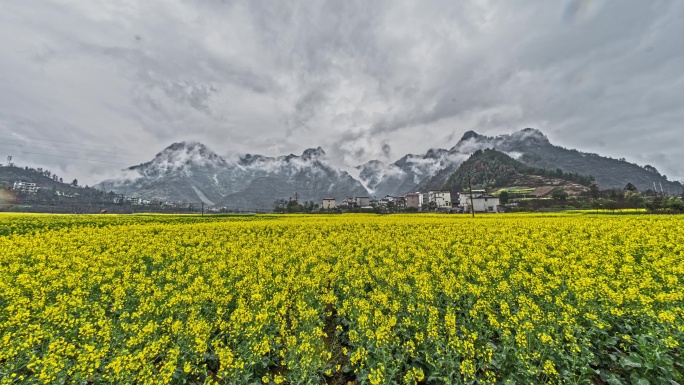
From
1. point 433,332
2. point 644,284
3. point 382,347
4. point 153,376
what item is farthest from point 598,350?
point 153,376

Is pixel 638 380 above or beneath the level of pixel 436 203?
beneath

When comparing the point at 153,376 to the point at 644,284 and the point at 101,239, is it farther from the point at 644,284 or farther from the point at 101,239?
the point at 101,239

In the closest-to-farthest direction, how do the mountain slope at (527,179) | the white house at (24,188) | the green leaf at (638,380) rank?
the green leaf at (638,380), the white house at (24,188), the mountain slope at (527,179)

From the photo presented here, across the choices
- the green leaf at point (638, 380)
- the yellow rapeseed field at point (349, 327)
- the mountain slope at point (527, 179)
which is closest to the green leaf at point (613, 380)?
the yellow rapeseed field at point (349, 327)

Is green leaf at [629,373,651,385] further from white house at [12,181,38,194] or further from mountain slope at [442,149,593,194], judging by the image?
white house at [12,181,38,194]

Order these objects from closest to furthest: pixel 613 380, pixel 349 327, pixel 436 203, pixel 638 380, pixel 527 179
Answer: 1. pixel 638 380
2. pixel 613 380
3. pixel 349 327
4. pixel 436 203
5. pixel 527 179

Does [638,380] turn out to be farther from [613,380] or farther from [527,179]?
[527,179]

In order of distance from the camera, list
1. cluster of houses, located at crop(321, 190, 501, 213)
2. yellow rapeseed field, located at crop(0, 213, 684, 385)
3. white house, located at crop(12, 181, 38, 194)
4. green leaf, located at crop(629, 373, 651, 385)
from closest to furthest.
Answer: green leaf, located at crop(629, 373, 651, 385) < yellow rapeseed field, located at crop(0, 213, 684, 385) < cluster of houses, located at crop(321, 190, 501, 213) < white house, located at crop(12, 181, 38, 194)

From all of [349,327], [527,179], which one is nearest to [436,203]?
[527,179]

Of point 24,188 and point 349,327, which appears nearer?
point 349,327

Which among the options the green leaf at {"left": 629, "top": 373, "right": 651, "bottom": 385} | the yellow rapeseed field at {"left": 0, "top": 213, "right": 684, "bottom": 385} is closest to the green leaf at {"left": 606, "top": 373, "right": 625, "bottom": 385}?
the yellow rapeseed field at {"left": 0, "top": 213, "right": 684, "bottom": 385}

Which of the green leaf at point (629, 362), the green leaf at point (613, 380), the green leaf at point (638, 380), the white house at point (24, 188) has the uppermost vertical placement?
the white house at point (24, 188)

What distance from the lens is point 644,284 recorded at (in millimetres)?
6449

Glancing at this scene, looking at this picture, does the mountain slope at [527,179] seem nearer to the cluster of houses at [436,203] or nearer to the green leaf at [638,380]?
the cluster of houses at [436,203]
